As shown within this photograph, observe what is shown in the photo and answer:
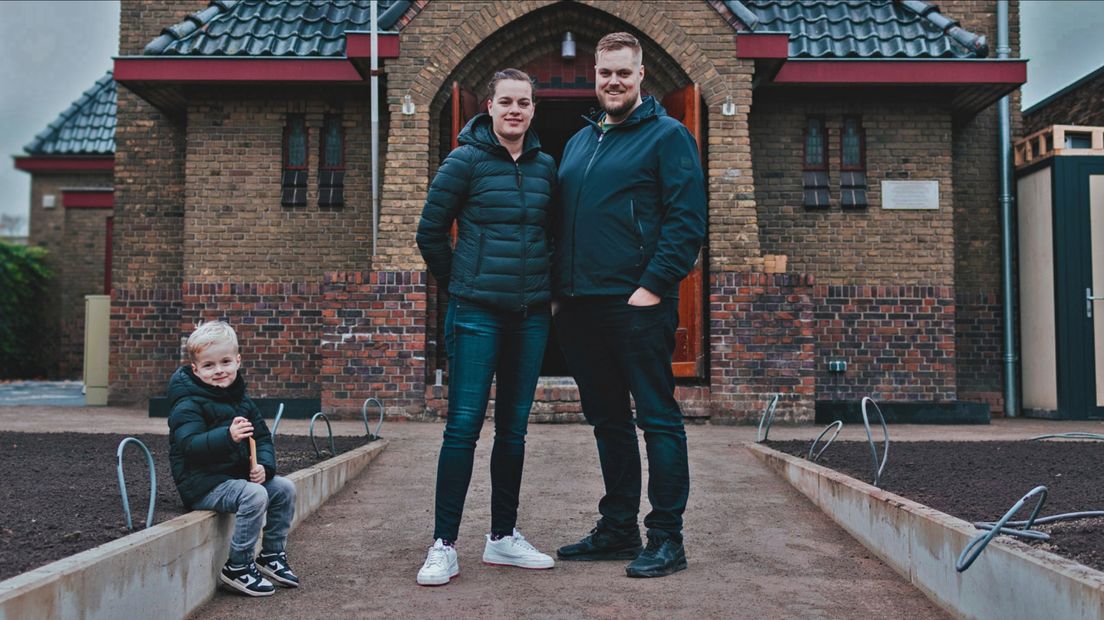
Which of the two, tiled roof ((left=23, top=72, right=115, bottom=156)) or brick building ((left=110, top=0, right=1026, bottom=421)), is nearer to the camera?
brick building ((left=110, top=0, right=1026, bottom=421))

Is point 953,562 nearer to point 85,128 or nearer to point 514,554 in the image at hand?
point 514,554

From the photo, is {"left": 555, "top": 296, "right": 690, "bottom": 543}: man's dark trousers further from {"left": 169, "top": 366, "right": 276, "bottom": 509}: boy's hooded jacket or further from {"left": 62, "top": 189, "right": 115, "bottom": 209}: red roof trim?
{"left": 62, "top": 189, "right": 115, "bottom": 209}: red roof trim

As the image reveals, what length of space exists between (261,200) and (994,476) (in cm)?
837

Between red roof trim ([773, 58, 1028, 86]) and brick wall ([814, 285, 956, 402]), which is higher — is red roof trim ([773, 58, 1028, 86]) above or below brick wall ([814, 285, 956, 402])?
above

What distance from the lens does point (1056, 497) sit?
457 centimetres

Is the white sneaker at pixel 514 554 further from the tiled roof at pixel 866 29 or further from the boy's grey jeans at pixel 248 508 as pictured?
the tiled roof at pixel 866 29

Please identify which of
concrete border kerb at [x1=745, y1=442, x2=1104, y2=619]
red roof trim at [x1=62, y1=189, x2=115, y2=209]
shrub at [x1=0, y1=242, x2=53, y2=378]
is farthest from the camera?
red roof trim at [x1=62, y1=189, x2=115, y2=209]

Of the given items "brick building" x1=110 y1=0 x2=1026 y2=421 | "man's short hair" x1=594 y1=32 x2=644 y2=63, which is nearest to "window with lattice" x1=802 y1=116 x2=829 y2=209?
"brick building" x1=110 y1=0 x2=1026 y2=421

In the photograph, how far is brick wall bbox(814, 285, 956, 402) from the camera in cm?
1101

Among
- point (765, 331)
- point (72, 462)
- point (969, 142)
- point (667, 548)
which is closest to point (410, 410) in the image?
point (765, 331)

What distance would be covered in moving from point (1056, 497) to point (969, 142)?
28.0 feet

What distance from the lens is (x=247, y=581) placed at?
3846 mm

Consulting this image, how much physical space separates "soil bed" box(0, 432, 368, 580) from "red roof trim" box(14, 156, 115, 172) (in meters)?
17.0

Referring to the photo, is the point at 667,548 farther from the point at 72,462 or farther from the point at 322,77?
the point at 322,77
